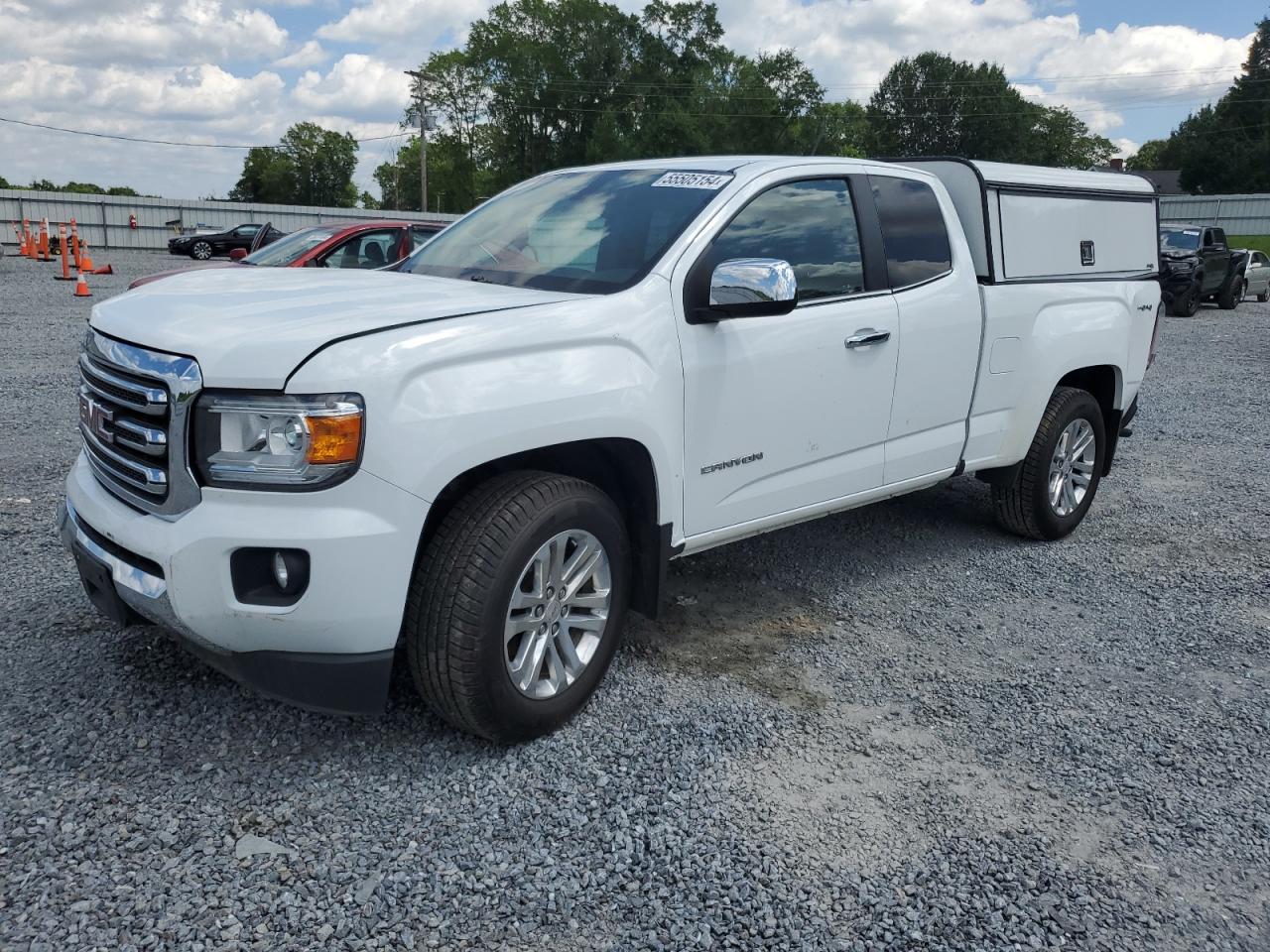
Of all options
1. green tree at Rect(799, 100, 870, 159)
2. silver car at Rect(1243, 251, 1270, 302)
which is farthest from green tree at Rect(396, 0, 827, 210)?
silver car at Rect(1243, 251, 1270, 302)

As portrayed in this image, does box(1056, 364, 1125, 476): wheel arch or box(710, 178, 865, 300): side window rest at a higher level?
box(710, 178, 865, 300): side window

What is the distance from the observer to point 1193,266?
1973 cm

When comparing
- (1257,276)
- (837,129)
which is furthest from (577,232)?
(837,129)

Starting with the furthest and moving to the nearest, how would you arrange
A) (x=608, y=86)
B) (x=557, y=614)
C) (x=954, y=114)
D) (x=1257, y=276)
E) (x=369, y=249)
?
(x=954, y=114), (x=608, y=86), (x=1257, y=276), (x=369, y=249), (x=557, y=614)

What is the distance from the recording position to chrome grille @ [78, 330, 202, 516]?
276 cm

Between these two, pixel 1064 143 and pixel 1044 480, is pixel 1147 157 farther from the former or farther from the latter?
pixel 1044 480

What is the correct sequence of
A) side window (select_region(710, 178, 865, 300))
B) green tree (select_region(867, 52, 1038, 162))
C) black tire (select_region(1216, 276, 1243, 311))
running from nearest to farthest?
1. side window (select_region(710, 178, 865, 300))
2. black tire (select_region(1216, 276, 1243, 311))
3. green tree (select_region(867, 52, 1038, 162))

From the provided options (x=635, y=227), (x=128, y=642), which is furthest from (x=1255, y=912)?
(x=128, y=642)

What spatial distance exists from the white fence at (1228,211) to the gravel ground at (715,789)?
48525 mm

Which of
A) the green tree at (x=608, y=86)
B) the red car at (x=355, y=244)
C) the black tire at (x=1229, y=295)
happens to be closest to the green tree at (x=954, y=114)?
the green tree at (x=608, y=86)

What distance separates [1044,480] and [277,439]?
4111 millimetres

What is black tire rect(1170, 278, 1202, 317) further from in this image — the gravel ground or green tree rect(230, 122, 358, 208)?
green tree rect(230, 122, 358, 208)

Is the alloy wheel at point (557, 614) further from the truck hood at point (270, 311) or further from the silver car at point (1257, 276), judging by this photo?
the silver car at point (1257, 276)

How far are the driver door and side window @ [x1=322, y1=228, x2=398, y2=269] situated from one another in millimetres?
7625
